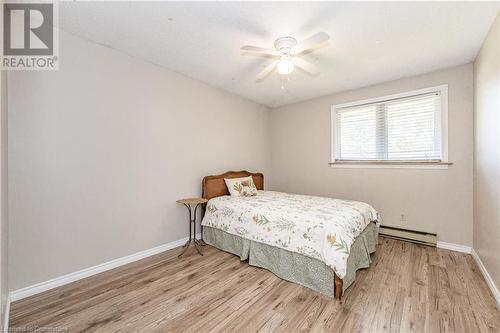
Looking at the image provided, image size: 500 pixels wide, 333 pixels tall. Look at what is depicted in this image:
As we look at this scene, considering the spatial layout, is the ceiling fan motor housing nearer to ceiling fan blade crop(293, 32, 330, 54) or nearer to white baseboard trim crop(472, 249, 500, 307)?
ceiling fan blade crop(293, 32, 330, 54)

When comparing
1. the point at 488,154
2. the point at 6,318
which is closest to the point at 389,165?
the point at 488,154

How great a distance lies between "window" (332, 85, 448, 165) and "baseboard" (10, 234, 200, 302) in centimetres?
336

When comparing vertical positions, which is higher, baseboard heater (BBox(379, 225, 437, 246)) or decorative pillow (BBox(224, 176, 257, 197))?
decorative pillow (BBox(224, 176, 257, 197))

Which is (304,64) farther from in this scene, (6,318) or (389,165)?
(6,318)

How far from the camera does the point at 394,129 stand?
344cm

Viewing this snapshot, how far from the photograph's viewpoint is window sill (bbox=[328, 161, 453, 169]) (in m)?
3.08

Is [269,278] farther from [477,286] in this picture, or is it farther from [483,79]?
[483,79]

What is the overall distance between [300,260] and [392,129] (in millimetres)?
2662

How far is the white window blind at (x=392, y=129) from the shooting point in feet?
10.3

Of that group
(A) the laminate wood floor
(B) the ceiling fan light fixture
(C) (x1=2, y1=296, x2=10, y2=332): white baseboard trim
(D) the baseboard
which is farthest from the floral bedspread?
(C) (x1=2, y1=296, x2=10, y2=332): white baseboard trim

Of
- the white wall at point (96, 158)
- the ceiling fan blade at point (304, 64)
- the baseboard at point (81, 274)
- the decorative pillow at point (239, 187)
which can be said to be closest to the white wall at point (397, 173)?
the ceiling fan blade at point (304, 64)

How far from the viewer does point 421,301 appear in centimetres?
192

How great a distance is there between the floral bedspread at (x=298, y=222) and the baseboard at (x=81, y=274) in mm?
773

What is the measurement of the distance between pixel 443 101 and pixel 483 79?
2.11ft
